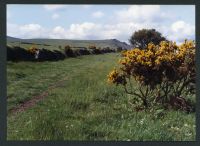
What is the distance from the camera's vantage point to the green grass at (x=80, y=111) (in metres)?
9.40

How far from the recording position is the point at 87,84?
10.2 m

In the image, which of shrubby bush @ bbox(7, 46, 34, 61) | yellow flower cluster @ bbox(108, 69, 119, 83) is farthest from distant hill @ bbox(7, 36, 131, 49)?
yellow flower cluster @ bbox(108, 69, 119, 83)

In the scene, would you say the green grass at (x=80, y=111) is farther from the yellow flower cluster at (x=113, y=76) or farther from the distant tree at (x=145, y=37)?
the distant tree at (x=145, y=37)

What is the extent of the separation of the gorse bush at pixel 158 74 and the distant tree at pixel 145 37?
0.35 feet

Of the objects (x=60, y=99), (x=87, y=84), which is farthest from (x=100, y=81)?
(x=60, y=99)

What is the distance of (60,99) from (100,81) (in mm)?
938

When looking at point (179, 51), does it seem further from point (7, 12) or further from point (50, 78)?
point (7, 12)

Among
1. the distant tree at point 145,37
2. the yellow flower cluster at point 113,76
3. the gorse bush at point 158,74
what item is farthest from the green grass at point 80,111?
the distant tree at point 145,37

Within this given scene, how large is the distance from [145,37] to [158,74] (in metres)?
0.96

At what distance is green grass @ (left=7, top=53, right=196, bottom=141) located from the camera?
940 centimetres

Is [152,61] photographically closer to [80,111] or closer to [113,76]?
[113,76]

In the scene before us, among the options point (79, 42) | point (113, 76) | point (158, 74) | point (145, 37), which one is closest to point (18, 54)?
point (79, 42)

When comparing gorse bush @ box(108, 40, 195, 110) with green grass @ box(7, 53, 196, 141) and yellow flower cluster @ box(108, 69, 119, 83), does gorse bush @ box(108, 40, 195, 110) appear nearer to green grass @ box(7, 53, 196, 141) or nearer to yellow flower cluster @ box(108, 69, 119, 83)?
yellow flower cluster @ box(108, 69, 119, 83)

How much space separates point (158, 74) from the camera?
10.2 meters
